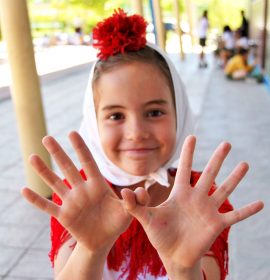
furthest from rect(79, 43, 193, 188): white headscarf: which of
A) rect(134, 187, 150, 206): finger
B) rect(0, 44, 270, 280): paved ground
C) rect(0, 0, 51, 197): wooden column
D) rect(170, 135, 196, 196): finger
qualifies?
rect(0, 0, 51, 197): wooden column

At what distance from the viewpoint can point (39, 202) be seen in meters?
1.08

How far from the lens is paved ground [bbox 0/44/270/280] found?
274 cm

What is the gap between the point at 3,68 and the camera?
44.7 ft

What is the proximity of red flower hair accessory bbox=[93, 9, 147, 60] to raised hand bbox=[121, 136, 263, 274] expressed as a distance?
0.45m

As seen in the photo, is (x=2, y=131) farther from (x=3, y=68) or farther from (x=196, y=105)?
(x=3, y=68)

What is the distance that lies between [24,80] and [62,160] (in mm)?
2377

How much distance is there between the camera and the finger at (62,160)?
44.1 inches

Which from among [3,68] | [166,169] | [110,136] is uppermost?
[110,136]

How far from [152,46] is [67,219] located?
0.70 m

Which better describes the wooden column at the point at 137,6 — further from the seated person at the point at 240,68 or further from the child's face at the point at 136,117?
the seated person at the point at 240,68

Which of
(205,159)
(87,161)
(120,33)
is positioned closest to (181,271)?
(87,161)

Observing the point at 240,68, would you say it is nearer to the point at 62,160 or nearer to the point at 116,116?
the point at 116,116

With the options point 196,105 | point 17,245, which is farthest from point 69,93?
point 17,245

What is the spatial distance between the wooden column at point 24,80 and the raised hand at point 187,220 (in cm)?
249
